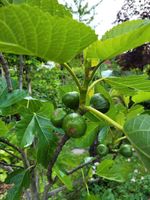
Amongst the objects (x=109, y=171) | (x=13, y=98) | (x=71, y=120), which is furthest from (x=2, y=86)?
(x=109, y=171)

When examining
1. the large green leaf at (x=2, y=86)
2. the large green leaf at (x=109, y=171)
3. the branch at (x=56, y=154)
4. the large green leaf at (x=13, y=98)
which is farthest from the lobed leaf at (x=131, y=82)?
the large green leaf at (x=109, y=171)

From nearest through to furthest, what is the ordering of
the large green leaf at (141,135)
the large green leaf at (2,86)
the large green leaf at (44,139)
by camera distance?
the large green leaf at (141,135)
the large green leaf at (44,139)
the large green leaf at (2,86)

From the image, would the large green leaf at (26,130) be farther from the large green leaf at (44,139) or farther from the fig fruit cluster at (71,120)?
the fig fruit cluster at (71,120)

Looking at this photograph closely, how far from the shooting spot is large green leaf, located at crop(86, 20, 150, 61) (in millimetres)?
556

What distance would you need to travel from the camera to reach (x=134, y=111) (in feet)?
3.35

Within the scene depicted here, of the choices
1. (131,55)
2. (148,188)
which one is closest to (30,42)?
(148,188)

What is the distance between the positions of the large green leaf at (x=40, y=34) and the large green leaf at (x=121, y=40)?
3 centimetres

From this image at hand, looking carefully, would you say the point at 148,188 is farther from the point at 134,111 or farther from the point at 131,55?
the point at 131,55

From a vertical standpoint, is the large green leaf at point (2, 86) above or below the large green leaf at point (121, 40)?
below

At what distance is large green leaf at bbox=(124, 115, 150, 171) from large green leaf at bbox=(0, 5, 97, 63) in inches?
6.7

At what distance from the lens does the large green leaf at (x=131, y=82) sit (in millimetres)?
707

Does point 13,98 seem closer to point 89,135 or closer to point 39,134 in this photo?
point 39,134

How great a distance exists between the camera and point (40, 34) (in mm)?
527

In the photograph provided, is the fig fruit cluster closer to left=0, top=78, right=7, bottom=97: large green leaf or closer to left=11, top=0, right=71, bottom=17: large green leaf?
left=11, top=0, right=71, bottom=17: large green leaf
